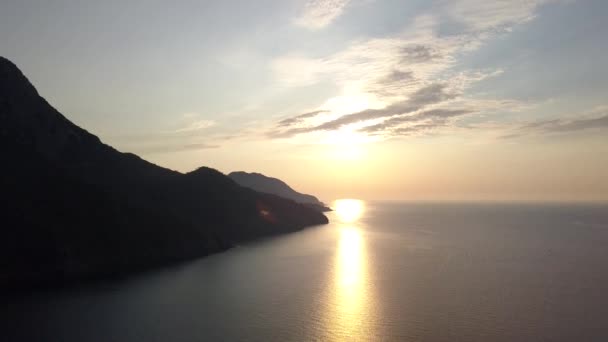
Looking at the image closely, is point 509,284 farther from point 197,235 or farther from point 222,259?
point 197,235

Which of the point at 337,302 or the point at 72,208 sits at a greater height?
the point at 72,208

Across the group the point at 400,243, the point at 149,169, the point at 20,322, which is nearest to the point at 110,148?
the point at 149,169

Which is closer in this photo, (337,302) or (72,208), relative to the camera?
(337,302)

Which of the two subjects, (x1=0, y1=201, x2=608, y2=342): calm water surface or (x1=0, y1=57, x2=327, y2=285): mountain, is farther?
(x1=0, y1=57, x2=327, y2=285): mountain

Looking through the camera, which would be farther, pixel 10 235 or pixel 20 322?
pixel 10 235
